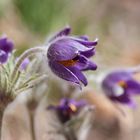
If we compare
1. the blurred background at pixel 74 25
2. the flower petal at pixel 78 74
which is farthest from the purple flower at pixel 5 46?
the blurred background at pixel 74 25

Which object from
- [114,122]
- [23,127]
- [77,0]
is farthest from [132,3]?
[23,127]

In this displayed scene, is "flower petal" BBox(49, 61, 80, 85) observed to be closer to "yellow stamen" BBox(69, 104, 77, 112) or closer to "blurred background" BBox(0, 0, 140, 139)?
"yellow stamen" BBox(69, 104, 77, 112)

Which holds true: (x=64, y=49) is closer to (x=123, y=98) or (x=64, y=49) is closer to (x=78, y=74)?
(x=78, y=74)

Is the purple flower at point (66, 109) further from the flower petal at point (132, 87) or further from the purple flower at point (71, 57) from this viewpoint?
the purple flower at point (71, 57)

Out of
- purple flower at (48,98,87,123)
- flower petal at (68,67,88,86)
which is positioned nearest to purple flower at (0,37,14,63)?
flower petal at (68,67,88,86)

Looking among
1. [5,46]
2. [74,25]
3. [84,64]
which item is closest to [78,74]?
[84,64]

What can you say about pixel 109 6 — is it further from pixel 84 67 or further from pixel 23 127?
pixel 84 67

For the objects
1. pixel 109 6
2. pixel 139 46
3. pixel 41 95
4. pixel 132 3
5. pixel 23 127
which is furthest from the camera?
pixel 132 3
